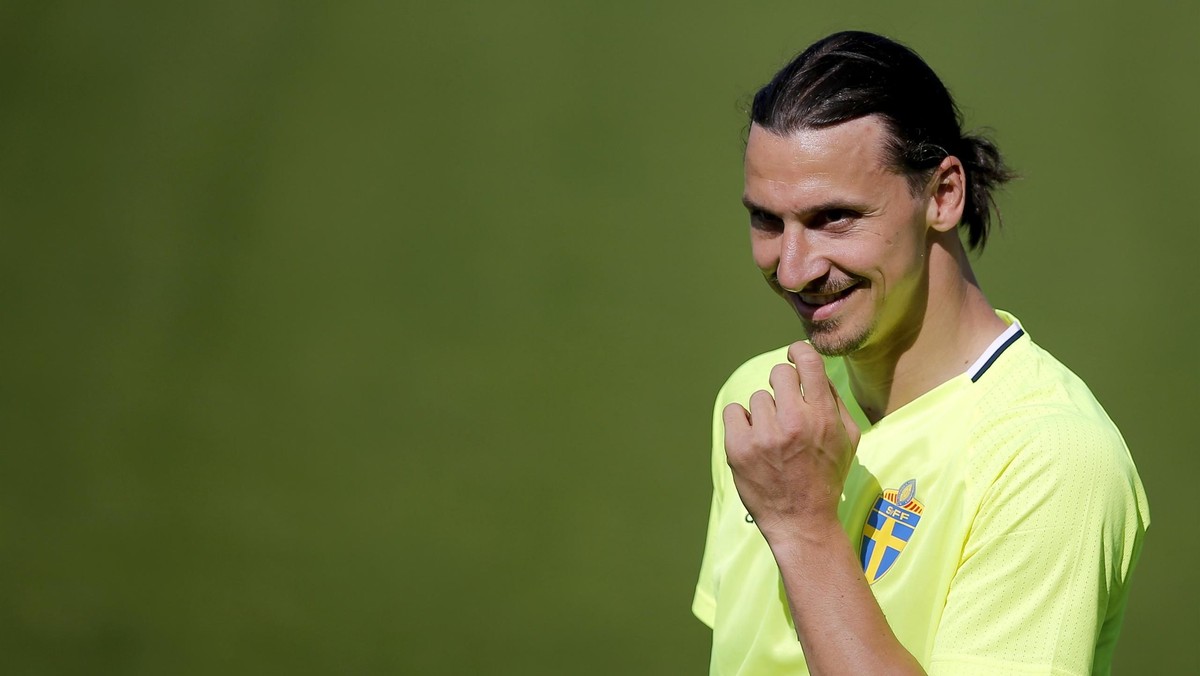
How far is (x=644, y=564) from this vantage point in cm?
239

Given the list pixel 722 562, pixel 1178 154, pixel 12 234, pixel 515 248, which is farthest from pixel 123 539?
pixel 1178 154

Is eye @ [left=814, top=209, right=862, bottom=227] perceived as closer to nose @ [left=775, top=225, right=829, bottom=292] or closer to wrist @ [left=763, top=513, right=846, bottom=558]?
nose @ [left=775, top=225, right=829, bottom=292]

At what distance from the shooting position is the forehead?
4.12ft

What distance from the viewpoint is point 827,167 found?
1.26 metres

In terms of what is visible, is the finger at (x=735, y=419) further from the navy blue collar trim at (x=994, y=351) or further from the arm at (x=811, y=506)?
the navy blue collar trim at (x=994, y=351)

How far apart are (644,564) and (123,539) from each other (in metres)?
0.90

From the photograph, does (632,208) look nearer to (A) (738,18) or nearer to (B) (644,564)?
(A) (738,18)

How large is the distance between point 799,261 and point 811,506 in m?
0.24

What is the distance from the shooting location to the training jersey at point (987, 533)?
1.09 meters

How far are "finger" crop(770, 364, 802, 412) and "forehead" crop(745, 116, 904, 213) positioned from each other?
16 centimetres

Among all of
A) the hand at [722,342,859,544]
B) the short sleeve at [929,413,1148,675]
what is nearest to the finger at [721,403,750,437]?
the hand at [722,342,859,544]

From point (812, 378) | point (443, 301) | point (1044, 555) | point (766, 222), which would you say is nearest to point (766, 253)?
Answer: point (766, 222)

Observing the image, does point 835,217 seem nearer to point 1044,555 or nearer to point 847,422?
point 847,422

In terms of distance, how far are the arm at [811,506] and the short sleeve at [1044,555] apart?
71 millimetres
